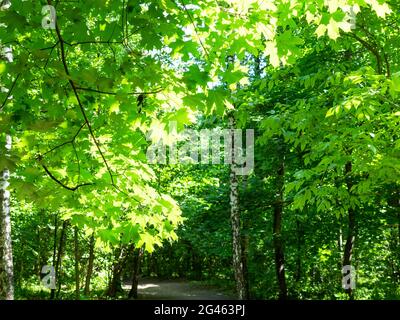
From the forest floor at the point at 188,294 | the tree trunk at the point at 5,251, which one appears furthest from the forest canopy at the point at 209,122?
the forest floor at the point at 188,294

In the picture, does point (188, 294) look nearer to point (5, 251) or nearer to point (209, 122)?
point (209, 122)

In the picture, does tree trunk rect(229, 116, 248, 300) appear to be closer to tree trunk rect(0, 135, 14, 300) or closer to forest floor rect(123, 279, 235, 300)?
tree trunk rect(0, 135, 14, 300)

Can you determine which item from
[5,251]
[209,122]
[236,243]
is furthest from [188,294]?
[5,251]

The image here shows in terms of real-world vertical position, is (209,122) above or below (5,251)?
above

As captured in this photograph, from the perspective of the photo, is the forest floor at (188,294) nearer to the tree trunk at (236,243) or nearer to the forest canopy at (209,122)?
the forest canopy at (209,122)

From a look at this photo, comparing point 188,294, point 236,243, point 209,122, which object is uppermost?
point 209,122

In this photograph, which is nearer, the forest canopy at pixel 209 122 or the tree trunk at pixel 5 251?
the forest canopy at pixel 209 122

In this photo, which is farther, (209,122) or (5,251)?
(209,122)

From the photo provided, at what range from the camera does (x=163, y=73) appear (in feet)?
7.82

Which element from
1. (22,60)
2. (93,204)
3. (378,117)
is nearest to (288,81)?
(378,117)

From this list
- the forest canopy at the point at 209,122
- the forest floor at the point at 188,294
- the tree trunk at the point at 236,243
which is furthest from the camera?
the forest floor at the point at 188,294

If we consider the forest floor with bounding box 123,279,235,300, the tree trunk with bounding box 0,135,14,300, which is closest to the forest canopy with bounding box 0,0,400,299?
the tree trunk with bounding box 0,135,14,300

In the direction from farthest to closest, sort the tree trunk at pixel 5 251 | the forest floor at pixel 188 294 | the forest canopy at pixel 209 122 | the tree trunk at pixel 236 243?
the forest floor at pixel 188 294 → the tree trunk at pixel 236 243 → the tree trunk at pixel 5 251 → the forest canopy at pixel 209 122
